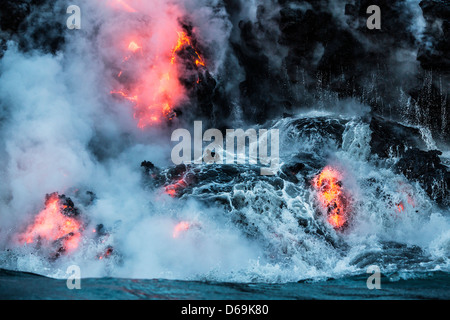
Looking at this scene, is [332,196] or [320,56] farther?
[320,56]

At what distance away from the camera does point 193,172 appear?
14.5 m

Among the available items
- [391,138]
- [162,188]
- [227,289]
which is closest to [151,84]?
[162,188]

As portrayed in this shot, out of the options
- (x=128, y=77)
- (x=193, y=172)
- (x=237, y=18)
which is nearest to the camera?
(x=193, y=172)

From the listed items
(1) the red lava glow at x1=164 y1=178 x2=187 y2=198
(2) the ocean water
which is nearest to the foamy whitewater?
(1) the red lava glow at x1=164 y1=178 x2=187 y2=198

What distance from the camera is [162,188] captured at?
44.1 feet

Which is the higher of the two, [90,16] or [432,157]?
[90,16]

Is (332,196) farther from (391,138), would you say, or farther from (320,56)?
(320,56)

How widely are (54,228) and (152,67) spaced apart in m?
8.59

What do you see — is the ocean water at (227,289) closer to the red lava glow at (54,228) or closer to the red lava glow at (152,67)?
the red lava glow at (54,228)

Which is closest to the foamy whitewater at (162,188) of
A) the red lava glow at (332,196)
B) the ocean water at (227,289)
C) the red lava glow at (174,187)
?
the red lava glow at (332,196)

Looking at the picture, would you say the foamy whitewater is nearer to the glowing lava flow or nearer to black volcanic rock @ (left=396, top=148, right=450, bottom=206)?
the glowing lava flow
